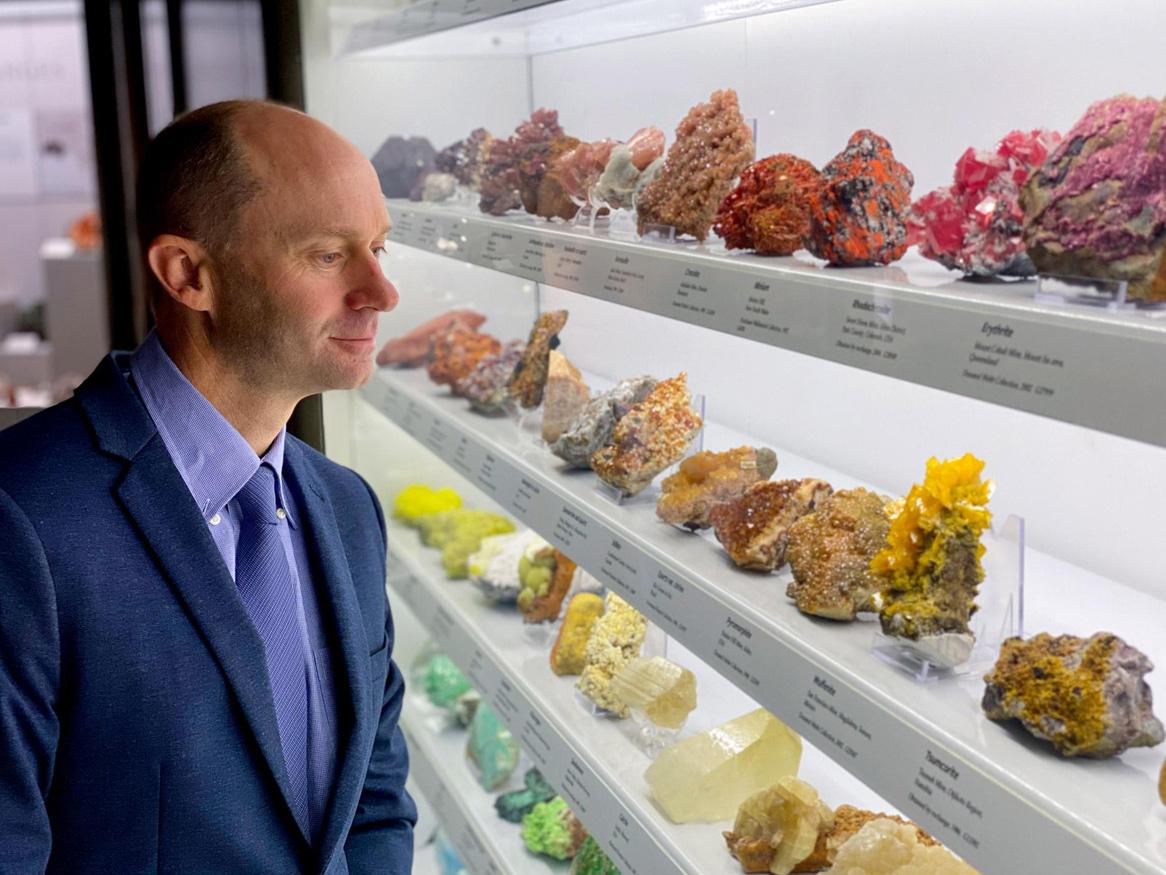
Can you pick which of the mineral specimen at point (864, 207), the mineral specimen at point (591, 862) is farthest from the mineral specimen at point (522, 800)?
the mineral specimen at point (864, 207)

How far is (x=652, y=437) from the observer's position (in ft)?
6.20

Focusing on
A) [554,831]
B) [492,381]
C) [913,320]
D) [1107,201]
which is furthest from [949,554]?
[492,381]

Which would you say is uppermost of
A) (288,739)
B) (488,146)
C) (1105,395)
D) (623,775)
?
(488,146)

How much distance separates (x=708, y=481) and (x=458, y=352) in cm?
115

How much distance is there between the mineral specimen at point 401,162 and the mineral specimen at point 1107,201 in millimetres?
1886

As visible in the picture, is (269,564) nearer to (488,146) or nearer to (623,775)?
(623,775)

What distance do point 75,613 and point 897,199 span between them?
3.30 ft

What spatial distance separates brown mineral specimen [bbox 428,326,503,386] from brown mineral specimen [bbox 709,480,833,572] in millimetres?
1192

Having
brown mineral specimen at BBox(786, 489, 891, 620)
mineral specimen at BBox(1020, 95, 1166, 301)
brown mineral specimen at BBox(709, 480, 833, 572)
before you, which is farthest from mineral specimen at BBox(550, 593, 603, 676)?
mineral specimen at BBox(1020, 95, 1166, 301)

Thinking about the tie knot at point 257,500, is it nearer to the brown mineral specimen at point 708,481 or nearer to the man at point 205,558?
the man at point 205,558

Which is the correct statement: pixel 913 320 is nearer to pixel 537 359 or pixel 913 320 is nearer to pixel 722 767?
pixel 722 767

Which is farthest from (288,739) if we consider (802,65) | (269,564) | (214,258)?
(802,65)

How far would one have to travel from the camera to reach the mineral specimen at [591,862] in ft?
6.55

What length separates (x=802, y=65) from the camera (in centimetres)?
169
